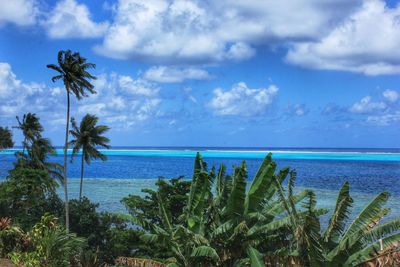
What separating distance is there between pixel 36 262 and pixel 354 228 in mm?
11676

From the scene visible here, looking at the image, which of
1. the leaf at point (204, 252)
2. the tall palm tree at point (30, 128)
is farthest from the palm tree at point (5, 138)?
the leaf at point (204, 252)

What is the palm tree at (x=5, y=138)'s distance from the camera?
47.5m

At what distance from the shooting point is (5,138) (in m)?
48.3

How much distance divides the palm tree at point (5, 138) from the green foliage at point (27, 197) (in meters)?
9.65

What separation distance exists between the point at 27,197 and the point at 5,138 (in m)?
14.6

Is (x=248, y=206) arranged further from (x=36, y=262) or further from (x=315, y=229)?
(x=36, y=262)

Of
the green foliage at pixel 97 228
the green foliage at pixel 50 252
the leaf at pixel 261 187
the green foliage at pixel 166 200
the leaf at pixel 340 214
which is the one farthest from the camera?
the green foliage at pixel 97 228

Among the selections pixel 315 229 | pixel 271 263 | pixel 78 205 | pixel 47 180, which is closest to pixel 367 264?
pixel 315 229

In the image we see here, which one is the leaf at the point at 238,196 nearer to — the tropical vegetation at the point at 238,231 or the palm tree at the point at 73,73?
the tropical vegetation at the point at 238,231

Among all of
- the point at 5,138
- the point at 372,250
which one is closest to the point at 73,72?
the point at 5,138

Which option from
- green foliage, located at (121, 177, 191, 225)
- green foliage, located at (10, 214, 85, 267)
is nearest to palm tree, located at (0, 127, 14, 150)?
green foliage, located at (121, 177, 191, 225)

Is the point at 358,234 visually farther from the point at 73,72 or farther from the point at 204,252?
the point at 73,72

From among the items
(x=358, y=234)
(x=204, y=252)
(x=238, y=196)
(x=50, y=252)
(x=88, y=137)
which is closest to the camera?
(x=358, y=234)

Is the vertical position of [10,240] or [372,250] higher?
[372,250]
